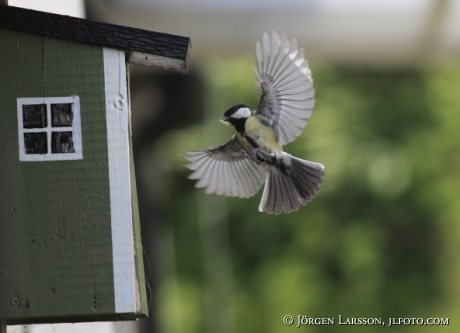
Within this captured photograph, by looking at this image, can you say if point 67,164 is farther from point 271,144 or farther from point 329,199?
point 329,199

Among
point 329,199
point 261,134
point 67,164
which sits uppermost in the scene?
point 261,134

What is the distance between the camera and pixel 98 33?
5.46 ft

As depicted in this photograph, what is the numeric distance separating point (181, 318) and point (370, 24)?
1.92 m

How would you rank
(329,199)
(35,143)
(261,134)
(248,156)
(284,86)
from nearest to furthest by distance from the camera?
(35,143), (284,86), (261,134), (248,156), (329,199)

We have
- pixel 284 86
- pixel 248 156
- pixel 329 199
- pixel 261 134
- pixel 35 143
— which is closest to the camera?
pixel 35 143

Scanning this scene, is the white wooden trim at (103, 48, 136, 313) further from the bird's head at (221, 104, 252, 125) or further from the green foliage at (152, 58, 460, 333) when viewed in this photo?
the green foliage at (152, 58, 460, 333)

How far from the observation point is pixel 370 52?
343 cm

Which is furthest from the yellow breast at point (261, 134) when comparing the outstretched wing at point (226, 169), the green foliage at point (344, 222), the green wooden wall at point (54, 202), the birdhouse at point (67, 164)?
the green foliage at point (344, 222)

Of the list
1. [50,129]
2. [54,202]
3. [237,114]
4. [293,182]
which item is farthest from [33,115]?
[293,182]

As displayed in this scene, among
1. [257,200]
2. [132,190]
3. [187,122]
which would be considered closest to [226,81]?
[187,122]

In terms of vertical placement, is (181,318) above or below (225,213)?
below

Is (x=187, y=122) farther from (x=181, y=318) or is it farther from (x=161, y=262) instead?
(x=181, y=318)

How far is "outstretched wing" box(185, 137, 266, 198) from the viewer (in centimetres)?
233

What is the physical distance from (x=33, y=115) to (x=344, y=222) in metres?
2.79
